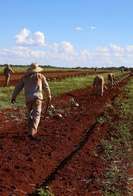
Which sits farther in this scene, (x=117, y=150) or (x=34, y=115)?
(x=117, y=150)

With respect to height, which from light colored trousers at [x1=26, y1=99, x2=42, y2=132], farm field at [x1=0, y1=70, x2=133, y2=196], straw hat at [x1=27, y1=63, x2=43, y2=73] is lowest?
farm field at [x1=0, y1=70, x2=133, y2=196]

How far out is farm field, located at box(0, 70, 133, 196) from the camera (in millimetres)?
11078

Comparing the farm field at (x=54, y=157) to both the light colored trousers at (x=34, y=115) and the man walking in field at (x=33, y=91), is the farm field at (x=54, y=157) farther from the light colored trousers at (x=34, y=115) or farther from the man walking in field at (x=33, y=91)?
the man walking in field at (x=33, y=91)

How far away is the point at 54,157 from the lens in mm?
13586

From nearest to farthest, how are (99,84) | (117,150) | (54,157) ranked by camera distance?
(54,157) < (117,150) < (99,84)

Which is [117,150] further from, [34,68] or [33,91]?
[34,68]

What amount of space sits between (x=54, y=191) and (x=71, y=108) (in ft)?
48.5

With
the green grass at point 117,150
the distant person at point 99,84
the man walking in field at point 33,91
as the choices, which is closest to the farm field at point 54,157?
the green grass at point 117,150

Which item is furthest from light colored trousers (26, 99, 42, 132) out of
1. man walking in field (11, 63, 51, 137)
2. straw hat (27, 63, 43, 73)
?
straw hat (27, 63, 43, 73)

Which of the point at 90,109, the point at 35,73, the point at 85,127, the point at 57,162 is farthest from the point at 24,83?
the point at 90,109

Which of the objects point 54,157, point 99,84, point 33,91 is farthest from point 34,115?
point 99,84

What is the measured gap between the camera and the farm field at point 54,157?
36.3 ft

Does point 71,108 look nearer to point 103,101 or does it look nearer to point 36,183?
point 103,101

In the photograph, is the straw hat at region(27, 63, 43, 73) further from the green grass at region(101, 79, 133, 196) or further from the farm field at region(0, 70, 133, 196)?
the green grass at region(101, 79, 133, 196)
